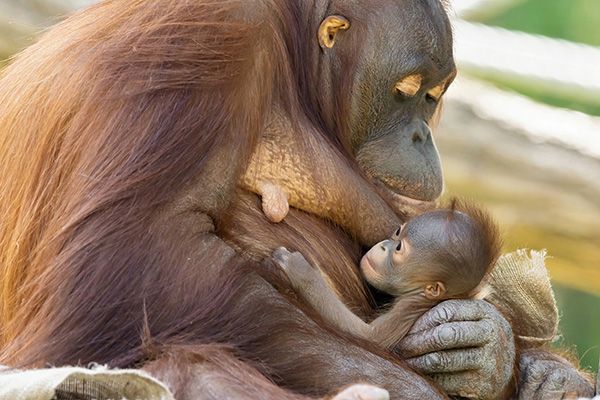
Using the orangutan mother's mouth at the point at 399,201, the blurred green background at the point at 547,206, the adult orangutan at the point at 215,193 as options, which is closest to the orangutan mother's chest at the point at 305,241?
the adult orangutan at the point at 215,193

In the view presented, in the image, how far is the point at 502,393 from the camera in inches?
113

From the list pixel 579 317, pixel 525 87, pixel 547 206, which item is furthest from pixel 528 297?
pixel 579 317

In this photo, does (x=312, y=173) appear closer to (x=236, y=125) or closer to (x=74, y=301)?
(x=236, y=125)

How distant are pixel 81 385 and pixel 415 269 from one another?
3.27 ft

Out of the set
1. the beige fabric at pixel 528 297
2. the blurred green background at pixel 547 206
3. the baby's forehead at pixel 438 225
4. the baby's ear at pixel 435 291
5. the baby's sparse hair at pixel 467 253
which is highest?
the baby's forehead at pixel 438 225

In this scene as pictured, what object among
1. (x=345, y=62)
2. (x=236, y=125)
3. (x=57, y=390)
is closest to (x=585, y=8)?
(x=345, y=62)

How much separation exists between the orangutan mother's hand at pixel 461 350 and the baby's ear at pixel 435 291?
1.3 inches

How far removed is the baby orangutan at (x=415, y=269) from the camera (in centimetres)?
277

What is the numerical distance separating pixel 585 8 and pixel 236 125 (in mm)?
4522

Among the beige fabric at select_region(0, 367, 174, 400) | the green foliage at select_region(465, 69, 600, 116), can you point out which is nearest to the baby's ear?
the beige fabric at select_region(0, 367, 174, 400)

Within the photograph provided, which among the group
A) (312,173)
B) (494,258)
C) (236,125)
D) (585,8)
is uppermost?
(236,125)

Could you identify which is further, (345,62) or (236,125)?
(345,62)

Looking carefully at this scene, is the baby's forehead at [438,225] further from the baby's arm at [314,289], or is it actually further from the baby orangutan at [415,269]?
the baby's arm at [314,289]

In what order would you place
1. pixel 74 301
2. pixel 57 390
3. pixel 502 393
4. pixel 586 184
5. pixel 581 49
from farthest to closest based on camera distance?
pixel 581 49, pixel 586 184, pixel 502 393, pixel 74 301, pixel 57 390
